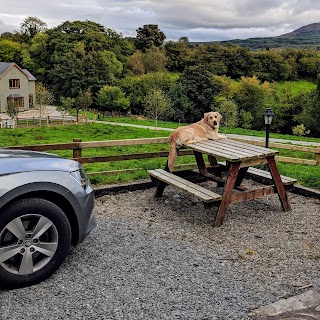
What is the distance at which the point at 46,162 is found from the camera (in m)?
4.21

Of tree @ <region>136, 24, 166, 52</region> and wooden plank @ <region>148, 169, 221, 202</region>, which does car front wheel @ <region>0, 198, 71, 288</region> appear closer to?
wooden plank @ <region>148, 169, 221, 202</region>

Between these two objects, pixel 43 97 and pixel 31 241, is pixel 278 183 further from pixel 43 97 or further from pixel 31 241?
pixel 43 97

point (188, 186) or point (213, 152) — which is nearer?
point (213, 152)

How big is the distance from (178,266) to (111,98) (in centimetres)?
4812

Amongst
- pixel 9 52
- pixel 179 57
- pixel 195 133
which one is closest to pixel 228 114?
pixel 179 57

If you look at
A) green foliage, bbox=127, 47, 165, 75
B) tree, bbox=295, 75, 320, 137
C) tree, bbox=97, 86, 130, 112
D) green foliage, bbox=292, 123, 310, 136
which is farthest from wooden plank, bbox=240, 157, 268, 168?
green foliage, bbox=127, 47, 165, 75

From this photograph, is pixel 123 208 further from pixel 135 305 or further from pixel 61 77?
pixel 61 77

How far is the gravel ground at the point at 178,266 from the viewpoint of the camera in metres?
3.51

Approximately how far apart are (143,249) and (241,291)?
136 cm

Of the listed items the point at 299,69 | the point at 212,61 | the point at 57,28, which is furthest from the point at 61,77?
the point at 299,69

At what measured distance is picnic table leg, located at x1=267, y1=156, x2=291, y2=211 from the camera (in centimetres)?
603

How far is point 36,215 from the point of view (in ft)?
12.6

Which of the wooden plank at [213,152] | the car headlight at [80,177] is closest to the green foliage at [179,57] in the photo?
the wooden plank at [213,152]

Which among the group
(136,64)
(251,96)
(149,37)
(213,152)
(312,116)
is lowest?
(312,116)
